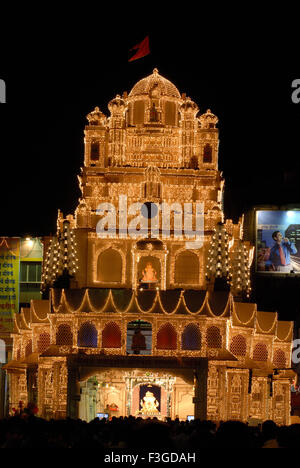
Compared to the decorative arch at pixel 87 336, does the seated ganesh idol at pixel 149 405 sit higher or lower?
lower

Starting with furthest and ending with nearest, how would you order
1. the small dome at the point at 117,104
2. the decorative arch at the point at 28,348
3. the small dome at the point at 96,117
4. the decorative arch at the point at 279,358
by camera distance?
the small dome at the point at 96,117
the small dome at the point at 117,104
the decorative arch at the point at 28,348
the decorative arch at the point at 279,358

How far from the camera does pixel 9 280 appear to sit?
5644 cm

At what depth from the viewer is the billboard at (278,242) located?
207 ft

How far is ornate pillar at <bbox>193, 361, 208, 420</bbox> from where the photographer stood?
43375mm

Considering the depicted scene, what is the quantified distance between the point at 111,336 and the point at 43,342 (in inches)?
196

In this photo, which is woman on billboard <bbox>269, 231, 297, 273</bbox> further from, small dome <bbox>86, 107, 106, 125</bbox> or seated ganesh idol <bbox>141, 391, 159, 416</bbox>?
seated ganesh idol <bbox>141, 391, 159, 416</bbox>

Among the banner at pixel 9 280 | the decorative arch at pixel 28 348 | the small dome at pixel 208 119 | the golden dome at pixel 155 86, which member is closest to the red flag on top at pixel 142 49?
the golden dome at pixel 155 86

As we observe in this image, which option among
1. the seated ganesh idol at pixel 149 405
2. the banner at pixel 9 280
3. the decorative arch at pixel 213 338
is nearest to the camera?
the decorative arch at pixel 213 338

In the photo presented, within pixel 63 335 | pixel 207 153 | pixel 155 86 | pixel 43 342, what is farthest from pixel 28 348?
pixel 155 86

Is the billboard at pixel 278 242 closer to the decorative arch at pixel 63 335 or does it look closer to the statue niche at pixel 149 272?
the statue niche at pixel 149 272

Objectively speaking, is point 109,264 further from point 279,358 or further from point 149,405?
point 279,358

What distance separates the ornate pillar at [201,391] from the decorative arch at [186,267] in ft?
21.8

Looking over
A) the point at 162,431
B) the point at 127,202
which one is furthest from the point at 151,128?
the point at 162,431

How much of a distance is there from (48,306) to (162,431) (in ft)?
121
